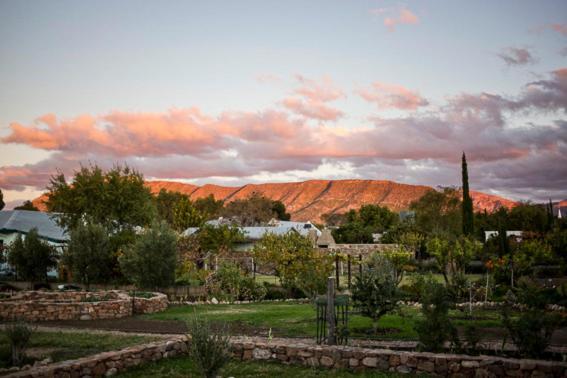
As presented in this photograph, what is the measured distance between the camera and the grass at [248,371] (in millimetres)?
11289

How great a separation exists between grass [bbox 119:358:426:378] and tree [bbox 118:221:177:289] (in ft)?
50.6

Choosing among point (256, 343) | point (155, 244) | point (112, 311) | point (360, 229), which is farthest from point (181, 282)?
point (360, 229)

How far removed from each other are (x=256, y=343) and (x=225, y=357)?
3.54 metres

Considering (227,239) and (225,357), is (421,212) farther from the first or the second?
(225,357)

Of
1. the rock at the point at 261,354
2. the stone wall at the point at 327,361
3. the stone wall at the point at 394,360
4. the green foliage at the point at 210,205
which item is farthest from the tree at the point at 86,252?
the green foliage at the point at 210,205

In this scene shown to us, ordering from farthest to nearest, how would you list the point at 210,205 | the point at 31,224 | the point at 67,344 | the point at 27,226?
1. the point at 210,205
2. the point at 31,224
3. the point at 27,226
4. the point at 67,344

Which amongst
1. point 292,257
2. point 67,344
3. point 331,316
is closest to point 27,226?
point 292,257

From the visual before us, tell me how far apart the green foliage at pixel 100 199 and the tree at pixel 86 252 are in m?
11.6

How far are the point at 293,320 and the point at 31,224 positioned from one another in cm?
3777

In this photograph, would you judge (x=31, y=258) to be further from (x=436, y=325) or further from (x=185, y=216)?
(x=185, y=216)

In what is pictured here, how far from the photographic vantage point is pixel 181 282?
31.2 meters

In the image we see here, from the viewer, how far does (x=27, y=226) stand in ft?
156

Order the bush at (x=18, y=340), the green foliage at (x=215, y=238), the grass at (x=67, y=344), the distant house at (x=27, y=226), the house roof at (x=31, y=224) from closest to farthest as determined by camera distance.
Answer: the bush at (x=18, y=340), the grass at (x=67, y=344), the green foliage at (x=215, y=238), the distant house at (x=27, y=226), the house roof at (x=31, y=224)

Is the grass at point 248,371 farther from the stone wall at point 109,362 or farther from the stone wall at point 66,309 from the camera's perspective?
the stone wall at point 66,309
